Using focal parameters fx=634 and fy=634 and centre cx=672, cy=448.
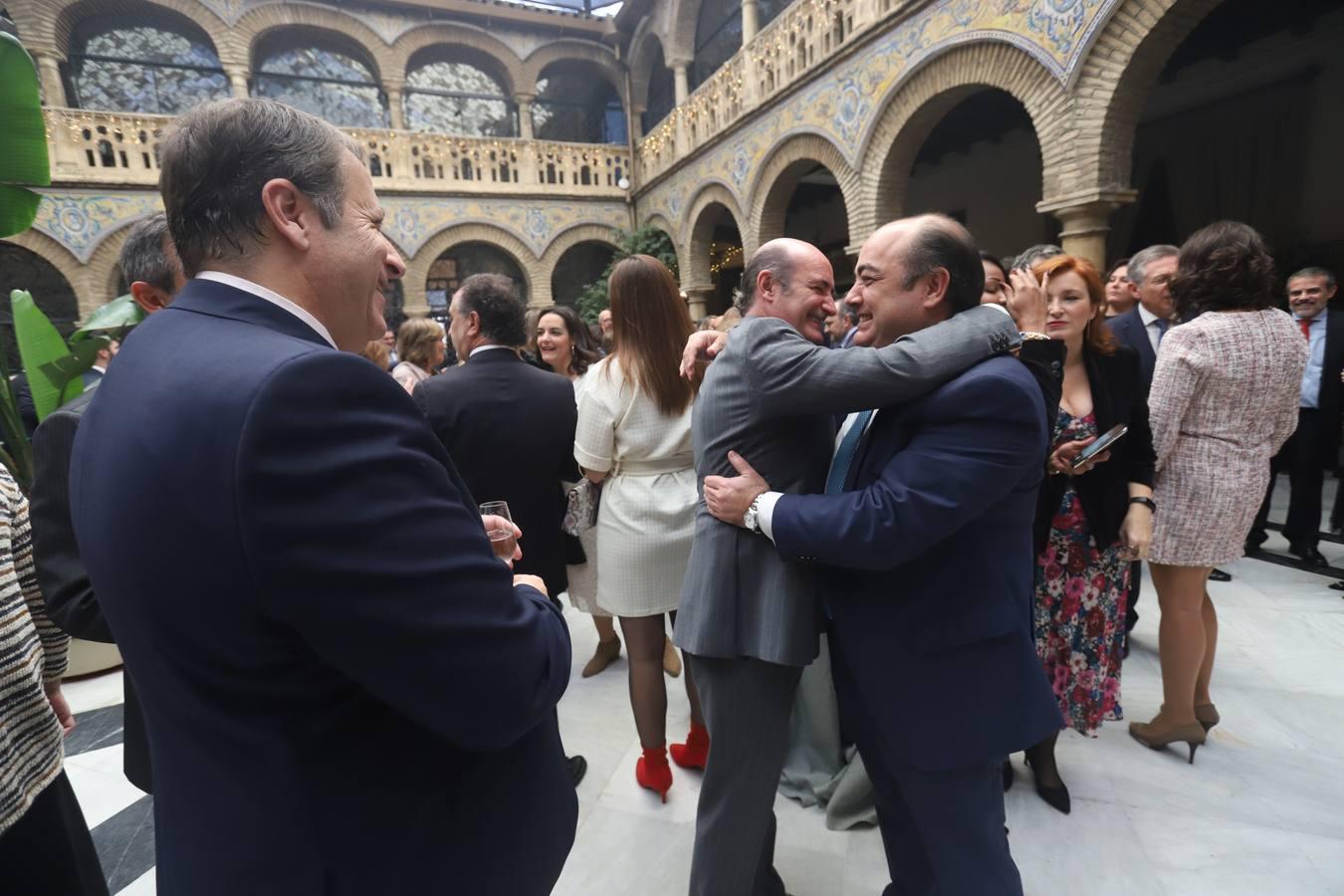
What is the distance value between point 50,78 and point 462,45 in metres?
7.15

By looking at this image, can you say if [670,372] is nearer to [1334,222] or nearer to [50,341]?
[50,341]

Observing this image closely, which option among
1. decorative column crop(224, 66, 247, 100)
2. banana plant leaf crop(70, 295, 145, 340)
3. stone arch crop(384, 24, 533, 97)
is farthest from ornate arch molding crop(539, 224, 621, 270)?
banana plant leaf crop(70, 295, 145, 340)

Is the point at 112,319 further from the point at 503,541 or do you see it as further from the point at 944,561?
the point at 944,561

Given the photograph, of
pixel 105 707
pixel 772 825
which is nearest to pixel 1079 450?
pixel 772 825

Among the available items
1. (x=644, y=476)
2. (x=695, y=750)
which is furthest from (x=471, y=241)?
(x=695, y=750)

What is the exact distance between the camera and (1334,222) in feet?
23.4

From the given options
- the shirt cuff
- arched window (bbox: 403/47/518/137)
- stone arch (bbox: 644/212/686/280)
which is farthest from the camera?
arched window (bbox: 403/47/518/137)

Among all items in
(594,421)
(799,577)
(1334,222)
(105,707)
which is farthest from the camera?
(1334,222)

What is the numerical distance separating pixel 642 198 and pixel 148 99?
9579 mm

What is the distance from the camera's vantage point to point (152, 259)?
1.72 metres

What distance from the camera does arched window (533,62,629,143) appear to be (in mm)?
14992

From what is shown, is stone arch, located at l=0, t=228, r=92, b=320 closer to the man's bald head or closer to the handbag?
the handbag

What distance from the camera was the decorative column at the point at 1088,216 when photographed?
4.95 m

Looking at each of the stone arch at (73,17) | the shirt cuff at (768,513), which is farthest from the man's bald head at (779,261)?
the stone arch at (73,17)
